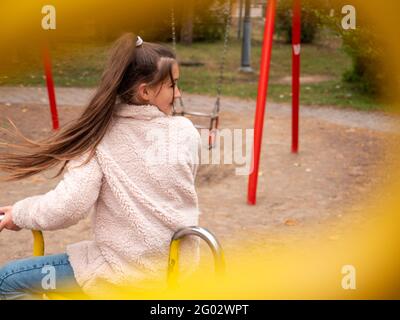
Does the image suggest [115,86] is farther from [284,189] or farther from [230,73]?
[230,73]

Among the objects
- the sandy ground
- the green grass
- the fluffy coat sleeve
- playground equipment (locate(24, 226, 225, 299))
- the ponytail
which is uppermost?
the ponytail

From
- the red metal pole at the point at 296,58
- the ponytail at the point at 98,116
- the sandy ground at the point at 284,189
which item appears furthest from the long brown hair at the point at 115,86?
the red metal pole at the point at 296,58

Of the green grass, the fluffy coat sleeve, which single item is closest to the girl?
the fluffy coat sleeve

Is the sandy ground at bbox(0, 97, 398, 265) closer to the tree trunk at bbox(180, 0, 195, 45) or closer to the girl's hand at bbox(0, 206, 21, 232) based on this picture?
the girl's hand at bbox(0, 206, 21, 232)

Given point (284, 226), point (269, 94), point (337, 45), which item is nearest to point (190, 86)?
point (269, 94)

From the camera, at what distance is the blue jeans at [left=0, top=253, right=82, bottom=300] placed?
1.78 meters

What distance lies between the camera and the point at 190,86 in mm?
10188

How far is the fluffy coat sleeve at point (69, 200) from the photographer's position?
1.66 meters

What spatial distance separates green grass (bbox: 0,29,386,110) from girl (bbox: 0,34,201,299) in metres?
4.22

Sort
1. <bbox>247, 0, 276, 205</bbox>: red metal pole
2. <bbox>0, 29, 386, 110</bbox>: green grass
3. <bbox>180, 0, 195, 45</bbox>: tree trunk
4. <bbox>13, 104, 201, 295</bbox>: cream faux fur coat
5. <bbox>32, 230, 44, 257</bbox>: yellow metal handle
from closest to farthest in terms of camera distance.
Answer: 1. <bbox>13, 104, 201, 295</bbox>: cream faux fur coat
2. <bbox>32, 230, 44, 257</bbox>: yellow metal handle
3. <bbox>247, 0, 276, 205</bbox>: red metal pole
4. <bbox>0, 29, 386, 110</bbox>: green grass
5. <bbox>180, 0, 195, 45</bbox>: tree trunk

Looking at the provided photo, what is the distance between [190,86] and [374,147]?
4.38m

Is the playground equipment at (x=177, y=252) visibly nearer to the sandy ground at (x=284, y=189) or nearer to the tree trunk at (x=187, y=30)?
A: the sandy ground at (x=284, y=189)

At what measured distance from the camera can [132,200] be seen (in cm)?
172
